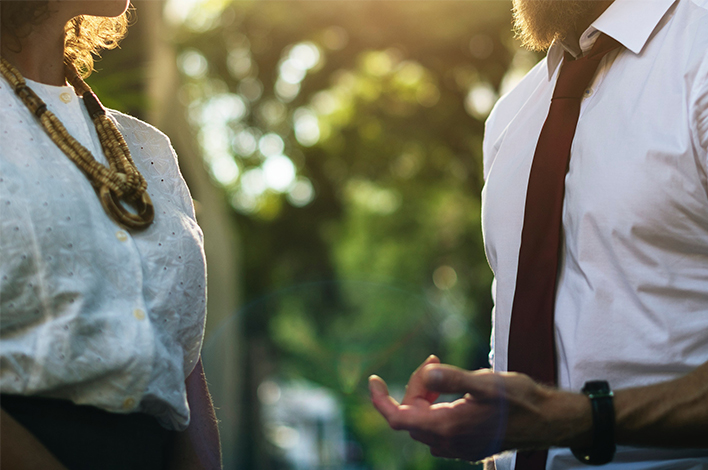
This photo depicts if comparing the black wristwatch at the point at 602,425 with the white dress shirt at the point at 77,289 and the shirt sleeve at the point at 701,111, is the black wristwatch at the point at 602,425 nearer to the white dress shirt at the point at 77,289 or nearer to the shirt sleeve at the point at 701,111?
the shirt sleeve at the point at 701,111

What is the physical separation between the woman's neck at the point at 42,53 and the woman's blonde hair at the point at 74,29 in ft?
0.05

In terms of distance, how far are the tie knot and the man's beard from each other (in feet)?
0.43

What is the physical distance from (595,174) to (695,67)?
380 millimetres

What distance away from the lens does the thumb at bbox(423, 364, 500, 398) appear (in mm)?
1405

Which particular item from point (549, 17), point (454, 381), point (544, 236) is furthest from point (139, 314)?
point (549, 17)

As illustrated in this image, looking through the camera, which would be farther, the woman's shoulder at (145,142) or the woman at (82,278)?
the woman's shoulder at (145,142)

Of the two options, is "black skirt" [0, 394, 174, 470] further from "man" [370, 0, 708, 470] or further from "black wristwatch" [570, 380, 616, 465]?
"black wristwatch" [570, 380, 616, 465]

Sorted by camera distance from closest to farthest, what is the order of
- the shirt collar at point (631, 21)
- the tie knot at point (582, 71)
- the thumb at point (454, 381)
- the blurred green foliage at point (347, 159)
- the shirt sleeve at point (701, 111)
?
the thumb at point (454, 381), the shirt sleeve at point (701, 111), the shirt collar at point (631, 21), the tie knot at point (582, 71), the blurred green foliage at point (347, 159)

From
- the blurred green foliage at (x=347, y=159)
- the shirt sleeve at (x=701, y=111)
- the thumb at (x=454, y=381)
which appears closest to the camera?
the thumb at (x=454, y=381)

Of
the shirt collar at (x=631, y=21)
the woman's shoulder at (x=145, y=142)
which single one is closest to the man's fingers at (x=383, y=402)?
the woman's shoulder at (x=145, y=142)

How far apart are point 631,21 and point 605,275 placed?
782 millimetres

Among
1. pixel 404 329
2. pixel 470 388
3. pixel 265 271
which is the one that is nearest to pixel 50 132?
pixel 470 388

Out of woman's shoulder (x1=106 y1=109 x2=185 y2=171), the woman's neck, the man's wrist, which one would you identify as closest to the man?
the man's wrist

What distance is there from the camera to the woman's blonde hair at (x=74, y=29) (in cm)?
167
